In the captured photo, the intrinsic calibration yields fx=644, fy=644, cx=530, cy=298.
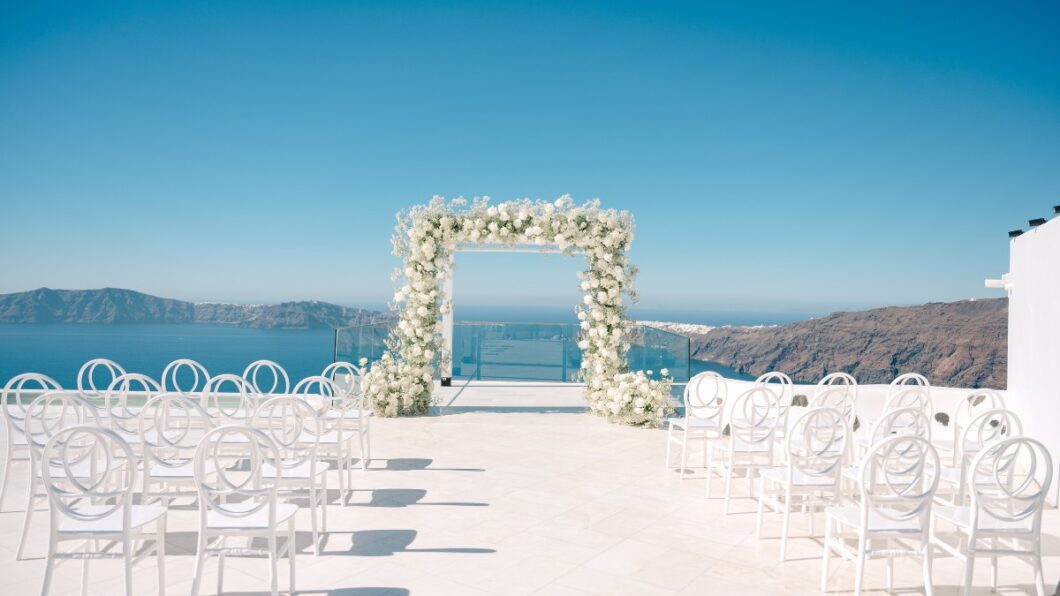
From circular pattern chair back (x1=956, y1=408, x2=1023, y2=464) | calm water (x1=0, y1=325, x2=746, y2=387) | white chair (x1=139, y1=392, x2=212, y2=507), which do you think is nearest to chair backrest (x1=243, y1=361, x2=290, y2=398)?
white chair (x1=139, y1=392, x2=212, y2=507)

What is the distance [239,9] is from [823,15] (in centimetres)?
1226

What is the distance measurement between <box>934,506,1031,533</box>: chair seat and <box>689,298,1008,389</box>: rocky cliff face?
19.3 metres

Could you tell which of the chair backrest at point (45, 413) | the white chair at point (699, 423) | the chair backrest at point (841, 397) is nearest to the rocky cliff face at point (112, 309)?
the chair backrest at point (45, 413)

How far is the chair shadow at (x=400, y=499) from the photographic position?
4707mm

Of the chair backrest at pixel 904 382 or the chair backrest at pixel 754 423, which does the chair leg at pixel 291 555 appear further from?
the chair backrest at pixel 904 382

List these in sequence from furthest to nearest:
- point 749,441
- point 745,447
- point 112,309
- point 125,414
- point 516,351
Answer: point 112,309
point 516,351
point 749,441
point 125,414
point 745,447

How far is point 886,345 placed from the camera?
25.1 metres

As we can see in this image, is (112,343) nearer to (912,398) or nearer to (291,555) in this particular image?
(291,555)

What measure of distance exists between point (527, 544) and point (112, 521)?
2191mm

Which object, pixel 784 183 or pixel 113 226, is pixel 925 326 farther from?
pixel 113 226

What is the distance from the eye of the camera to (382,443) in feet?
22.1

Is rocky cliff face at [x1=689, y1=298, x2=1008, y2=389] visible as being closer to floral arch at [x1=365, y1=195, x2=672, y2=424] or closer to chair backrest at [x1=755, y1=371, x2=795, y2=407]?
floral arch at [x1=365, y1=195, x2=672, y2=424]

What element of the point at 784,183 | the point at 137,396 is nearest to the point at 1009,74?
the point at 784,183

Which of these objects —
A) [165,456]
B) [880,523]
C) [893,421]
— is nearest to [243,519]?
[165,456]
